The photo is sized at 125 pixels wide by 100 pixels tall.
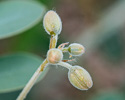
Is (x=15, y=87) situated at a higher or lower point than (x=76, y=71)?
lower

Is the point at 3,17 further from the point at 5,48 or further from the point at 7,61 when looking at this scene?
the point at 5,48

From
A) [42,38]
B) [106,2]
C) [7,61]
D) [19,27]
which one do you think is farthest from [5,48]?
[106,2]

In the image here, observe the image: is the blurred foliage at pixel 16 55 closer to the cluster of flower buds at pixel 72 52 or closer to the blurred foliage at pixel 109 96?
the cluster of flower buds at pixel 72 52

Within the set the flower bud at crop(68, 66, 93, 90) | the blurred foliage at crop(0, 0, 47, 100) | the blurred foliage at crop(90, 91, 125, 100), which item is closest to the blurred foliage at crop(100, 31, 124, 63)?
the blurred foliage at crop(90, 91, 125, 100)

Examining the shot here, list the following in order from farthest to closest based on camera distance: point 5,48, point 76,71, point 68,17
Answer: point 68,17
point 5,48
point 76,71

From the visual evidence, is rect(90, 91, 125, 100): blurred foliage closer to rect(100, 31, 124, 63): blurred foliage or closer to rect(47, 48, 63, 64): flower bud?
rect(100, 31, 124, 63): blurred foliage
